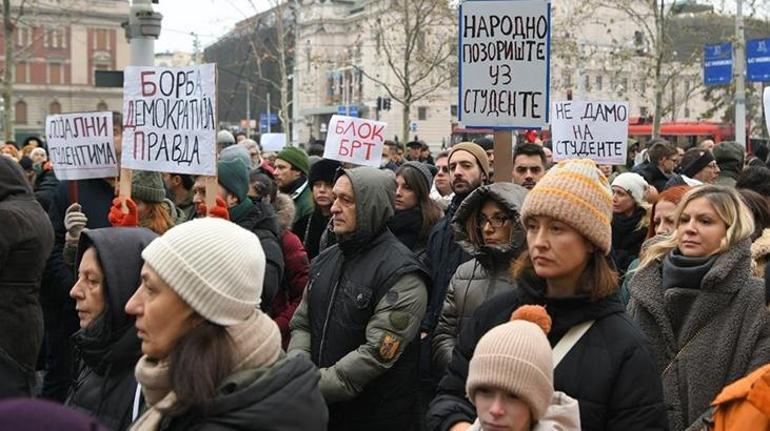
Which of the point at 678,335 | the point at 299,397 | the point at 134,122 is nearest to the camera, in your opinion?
the point at 299,397

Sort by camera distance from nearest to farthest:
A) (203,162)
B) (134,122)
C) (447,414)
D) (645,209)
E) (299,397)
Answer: (299,397) → (447,414) → (203,162) → (134,122) → (645,209)

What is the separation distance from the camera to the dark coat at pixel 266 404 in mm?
2771

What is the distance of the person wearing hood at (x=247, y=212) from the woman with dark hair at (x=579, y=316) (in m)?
2.33

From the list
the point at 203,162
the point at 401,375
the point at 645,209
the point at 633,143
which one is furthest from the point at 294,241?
the point at 633,143

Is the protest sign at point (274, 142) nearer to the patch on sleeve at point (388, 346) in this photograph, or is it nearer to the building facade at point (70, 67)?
the patch on sleeve at point (388, 346)

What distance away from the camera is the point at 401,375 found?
5109 mm

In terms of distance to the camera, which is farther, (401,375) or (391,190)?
(391,190)

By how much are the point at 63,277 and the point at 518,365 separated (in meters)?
4.41

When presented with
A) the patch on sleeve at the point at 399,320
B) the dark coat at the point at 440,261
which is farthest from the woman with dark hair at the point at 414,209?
the patch on sleeve at the point at 399,320

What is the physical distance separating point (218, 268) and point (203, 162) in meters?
3.20

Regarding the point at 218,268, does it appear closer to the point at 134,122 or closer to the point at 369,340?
the point at 369,340

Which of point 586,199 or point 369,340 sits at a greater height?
point 586,199

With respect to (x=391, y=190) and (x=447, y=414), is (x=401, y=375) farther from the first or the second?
(x=447, y=414)

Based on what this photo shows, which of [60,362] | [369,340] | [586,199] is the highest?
[586,199]
